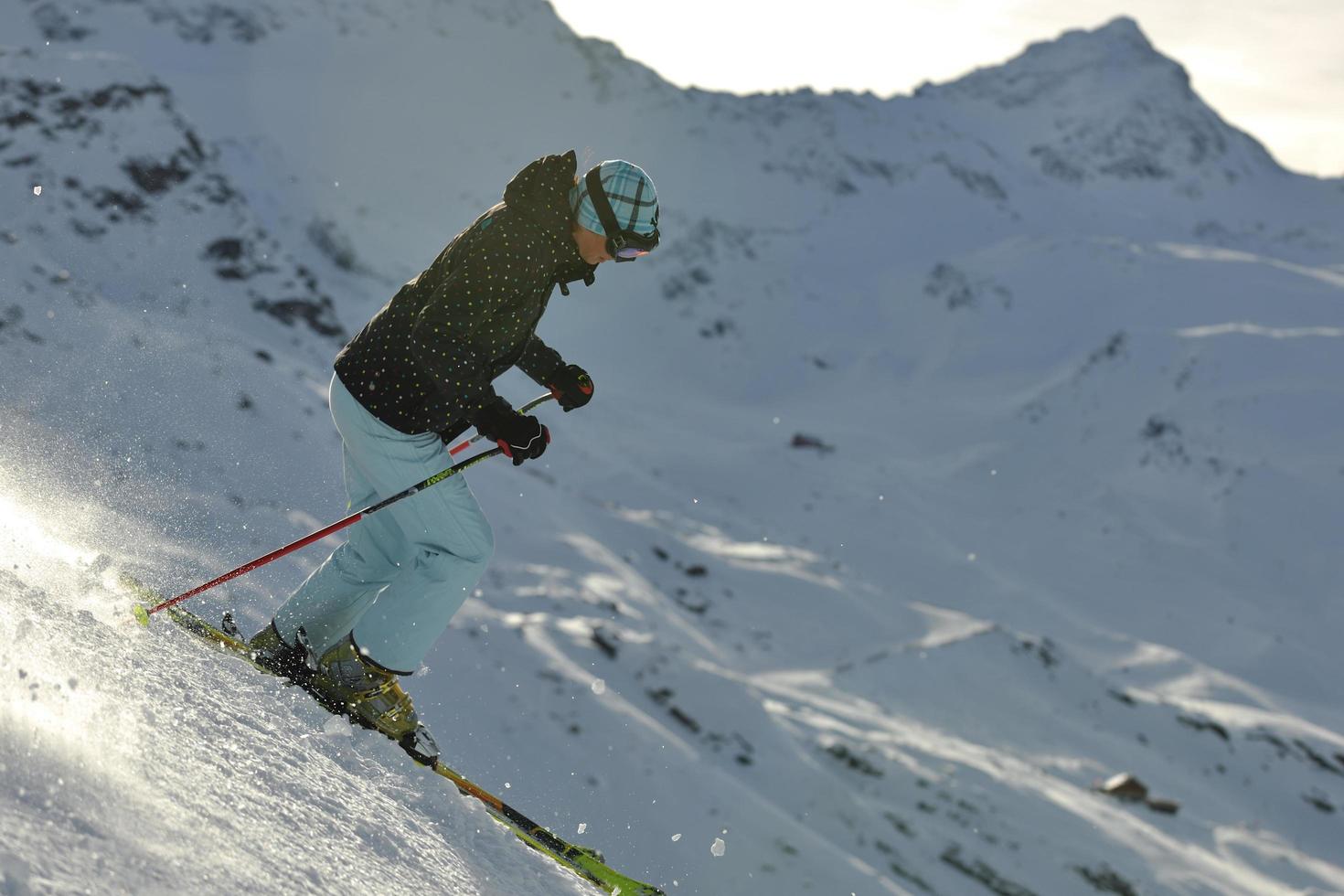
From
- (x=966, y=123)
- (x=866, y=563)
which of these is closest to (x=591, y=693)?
(x=866, y=563)

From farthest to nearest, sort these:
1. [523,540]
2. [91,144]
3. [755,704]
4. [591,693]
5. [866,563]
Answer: [866,563] → [91,144] → [523,540] → [755,704] → [591,693]

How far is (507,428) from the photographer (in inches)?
158

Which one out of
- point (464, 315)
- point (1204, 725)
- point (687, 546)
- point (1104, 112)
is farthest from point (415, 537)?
point (1104, 112)

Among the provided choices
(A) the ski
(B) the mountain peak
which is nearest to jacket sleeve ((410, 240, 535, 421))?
(A) the ski

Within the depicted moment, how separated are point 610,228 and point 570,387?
937 mm

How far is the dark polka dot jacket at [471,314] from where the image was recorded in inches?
149

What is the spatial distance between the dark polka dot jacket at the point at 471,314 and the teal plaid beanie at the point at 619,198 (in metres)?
0.06

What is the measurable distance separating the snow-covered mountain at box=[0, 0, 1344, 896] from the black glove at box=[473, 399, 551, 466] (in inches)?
50.7

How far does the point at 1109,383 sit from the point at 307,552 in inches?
1584

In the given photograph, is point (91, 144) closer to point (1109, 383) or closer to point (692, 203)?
point (1109, 383)

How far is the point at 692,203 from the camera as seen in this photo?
7525 centimetres

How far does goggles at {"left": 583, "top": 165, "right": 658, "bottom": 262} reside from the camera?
3.94 meters

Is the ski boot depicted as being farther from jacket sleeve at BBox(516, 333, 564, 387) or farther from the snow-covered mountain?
jacket sleeve at BBox(516, 333, 564, 387)

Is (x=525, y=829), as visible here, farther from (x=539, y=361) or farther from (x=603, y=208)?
(x=603, y=208)
